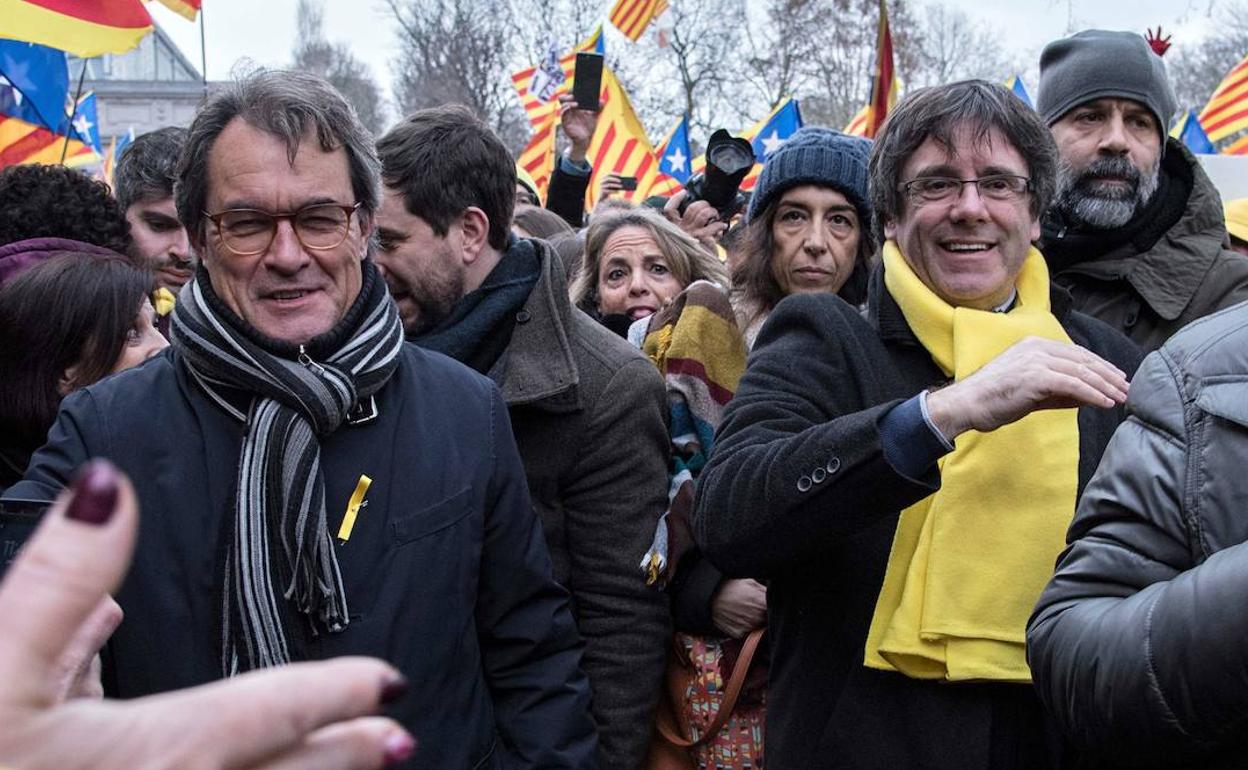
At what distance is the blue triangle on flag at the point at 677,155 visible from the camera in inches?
416

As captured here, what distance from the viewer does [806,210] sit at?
10.2 feet

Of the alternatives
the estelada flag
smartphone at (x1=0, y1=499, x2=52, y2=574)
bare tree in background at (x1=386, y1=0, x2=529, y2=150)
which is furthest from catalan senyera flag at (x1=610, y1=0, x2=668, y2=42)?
bare tree in background at (x1=386, y1=0, x2=529, y2=150)

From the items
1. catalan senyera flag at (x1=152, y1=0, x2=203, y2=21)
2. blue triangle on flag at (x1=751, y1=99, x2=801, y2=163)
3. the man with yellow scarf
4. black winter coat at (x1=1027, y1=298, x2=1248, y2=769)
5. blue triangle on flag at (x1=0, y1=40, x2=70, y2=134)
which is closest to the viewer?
black winter coat at (x1=1027, y1=298, x2=1248, y2=769)

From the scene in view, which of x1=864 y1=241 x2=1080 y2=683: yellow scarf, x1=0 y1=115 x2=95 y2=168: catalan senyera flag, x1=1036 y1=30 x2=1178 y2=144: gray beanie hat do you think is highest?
x1=0 y1=115 x2=95 y2=168: catalan senyera flag

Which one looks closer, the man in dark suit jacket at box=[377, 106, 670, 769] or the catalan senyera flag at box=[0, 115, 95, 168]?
the man in dark suit jacket at box=[377, 106, 670, 769]

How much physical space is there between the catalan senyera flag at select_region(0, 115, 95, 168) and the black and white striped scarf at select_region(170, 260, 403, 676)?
13.3 ft

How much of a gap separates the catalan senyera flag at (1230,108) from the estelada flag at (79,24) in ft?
25.0

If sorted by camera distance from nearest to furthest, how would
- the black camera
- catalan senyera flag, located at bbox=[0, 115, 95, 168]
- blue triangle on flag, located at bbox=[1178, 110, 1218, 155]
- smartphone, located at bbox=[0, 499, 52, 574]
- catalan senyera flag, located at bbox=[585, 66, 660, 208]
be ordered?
Answer: 1. smartphone, located at bbox=[0, 499, 52, 574]
2. the black camera
3. catalan senyera flag, located at bbox=[0, 115, 95, 168]
4. catalan senyera flag, located at bbox=[585, 66, 660, 208]
5. blue triangle on flag, located at bbox=[1178, 110, 1218, 155]

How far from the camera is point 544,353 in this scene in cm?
263

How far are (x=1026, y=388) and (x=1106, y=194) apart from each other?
1730 millimetres

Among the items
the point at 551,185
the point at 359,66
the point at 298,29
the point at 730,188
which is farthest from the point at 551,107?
the point at 298,29

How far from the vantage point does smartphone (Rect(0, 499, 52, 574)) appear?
1.71m

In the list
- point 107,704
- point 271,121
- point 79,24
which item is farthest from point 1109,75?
point 107,704

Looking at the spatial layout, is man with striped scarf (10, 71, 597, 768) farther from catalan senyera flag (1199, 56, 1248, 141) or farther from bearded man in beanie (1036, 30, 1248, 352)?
catalan senyera flag (1199, 56, 1248, 141)
